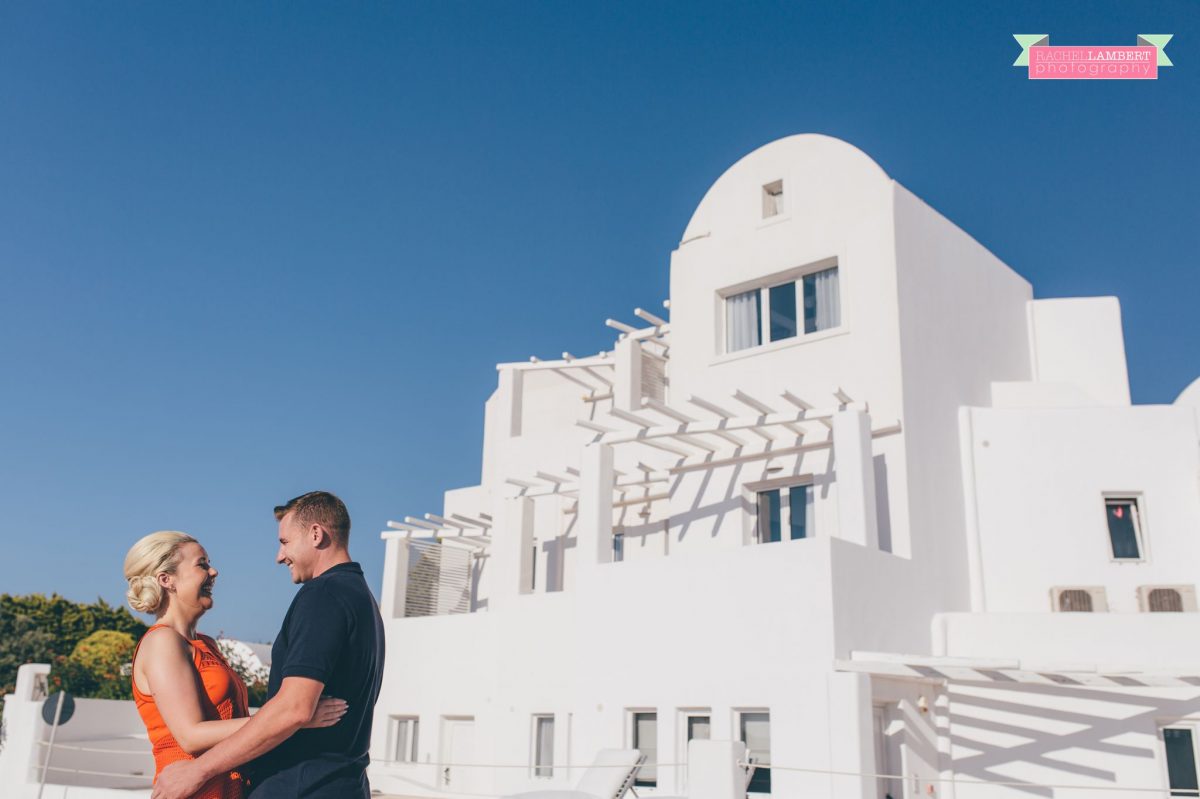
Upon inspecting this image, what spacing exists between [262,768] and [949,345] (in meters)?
16.2

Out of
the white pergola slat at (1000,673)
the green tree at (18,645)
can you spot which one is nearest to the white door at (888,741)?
the white pergola slat at (1000,673)

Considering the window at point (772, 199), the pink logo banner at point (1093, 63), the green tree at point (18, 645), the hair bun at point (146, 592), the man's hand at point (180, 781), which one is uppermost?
the pink logo banner at point (1093, 63)

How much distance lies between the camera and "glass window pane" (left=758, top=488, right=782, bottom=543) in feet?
57.2

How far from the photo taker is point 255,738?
313 cm

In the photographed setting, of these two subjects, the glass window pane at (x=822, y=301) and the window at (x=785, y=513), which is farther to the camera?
the glass window pane at (x=822, y=301)

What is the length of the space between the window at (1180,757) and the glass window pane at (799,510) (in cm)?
580

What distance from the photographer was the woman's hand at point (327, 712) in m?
3.27

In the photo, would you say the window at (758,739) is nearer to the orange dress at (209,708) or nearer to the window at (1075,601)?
the window at (1075,601)

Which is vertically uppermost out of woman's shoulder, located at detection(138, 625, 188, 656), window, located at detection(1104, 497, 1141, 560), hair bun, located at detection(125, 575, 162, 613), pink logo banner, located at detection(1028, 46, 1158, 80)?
pink logo banner, located at detection(1028, 46, 1158, 80)

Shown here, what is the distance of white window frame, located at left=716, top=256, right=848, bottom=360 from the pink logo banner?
13.9 feet

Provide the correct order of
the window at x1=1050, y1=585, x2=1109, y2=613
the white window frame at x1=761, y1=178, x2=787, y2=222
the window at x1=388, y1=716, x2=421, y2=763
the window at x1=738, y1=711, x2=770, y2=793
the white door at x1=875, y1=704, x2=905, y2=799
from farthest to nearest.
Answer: the window at x1=388, y1=716, x2=421, y2=763, the white window frame at x1=761, y1=178, x2=787, y2=222, the window at x1=1050, y1=585, x2=1109, y2=613, the white door at x1=875, y1=704, x2=905, y2=799, the window at x1=738, y1=711, x2=770, y2=793

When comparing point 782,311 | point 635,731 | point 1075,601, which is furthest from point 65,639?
point 1075,601

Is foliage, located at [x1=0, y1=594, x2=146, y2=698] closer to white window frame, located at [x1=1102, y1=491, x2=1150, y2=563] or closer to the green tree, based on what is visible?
the green tree

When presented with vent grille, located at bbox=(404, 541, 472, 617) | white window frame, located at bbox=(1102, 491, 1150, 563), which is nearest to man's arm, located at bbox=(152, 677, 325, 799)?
white window frame, located at bbox=(1102, 491, 1150, 563)
